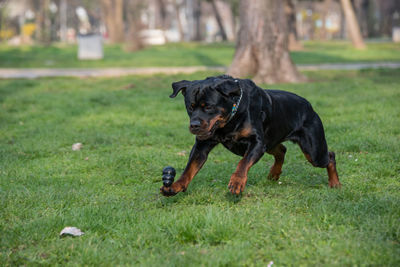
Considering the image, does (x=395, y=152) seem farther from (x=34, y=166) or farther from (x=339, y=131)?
→ (x=34, y=166)

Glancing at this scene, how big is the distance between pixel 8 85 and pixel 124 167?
9.11 metres

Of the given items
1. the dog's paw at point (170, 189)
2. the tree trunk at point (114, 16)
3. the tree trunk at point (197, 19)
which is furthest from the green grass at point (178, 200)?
the tree trunk at point (197, 19)

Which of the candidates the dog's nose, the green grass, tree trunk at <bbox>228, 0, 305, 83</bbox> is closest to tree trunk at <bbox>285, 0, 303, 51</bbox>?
A: tree trunk at <bbox>228, 0, 305, 83</bbox>

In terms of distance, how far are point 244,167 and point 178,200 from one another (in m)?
0.82

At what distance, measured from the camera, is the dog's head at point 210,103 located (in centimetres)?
432

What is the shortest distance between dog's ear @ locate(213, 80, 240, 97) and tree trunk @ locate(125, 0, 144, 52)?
97.1 ft

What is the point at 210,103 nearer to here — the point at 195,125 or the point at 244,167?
→ the point at 195,125

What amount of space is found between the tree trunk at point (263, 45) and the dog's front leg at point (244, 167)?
29.8ft

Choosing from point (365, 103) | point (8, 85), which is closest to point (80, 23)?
point (8, 85)

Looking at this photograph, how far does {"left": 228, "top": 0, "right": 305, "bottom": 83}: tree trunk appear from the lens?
13.3 meters

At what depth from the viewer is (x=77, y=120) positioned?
9.55 metres

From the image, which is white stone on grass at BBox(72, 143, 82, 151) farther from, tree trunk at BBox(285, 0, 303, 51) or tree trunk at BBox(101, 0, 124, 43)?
tree trunk at BBox(101, 0, 124, 43)

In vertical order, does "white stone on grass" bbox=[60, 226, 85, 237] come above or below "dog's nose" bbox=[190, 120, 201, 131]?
below

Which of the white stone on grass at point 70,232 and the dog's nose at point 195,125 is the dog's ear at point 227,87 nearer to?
the dog's nose at point 195,125
